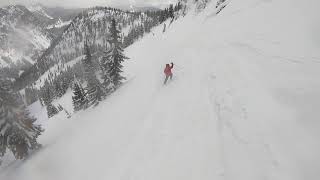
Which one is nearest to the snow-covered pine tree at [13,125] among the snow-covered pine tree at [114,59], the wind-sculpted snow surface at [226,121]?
the wind-sculpted snow surface at [226,121]

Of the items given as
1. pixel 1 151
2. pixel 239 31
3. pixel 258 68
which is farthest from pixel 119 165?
pixel 1 151

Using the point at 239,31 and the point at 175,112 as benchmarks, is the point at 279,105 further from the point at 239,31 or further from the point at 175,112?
the point at 239,31

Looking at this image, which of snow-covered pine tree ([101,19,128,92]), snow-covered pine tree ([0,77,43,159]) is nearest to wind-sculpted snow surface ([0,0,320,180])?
snow-covered pine tree ([0,77,43,159])

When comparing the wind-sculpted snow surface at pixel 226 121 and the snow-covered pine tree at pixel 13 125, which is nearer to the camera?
the wind-sculpted snow surface at pixel 226 121

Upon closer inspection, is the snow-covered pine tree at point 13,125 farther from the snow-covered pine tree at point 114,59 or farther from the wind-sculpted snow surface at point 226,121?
the snow-covered pine tree at point 114,59

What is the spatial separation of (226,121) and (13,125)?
22.5 m

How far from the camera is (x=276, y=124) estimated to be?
379 inches

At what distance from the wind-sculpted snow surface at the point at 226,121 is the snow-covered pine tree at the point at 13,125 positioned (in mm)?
3322

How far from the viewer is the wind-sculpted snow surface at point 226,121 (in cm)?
875

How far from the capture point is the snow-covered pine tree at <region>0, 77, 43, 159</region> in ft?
79.6

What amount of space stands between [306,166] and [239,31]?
17.3 meters

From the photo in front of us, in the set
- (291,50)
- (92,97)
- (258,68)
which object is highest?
(291,50)

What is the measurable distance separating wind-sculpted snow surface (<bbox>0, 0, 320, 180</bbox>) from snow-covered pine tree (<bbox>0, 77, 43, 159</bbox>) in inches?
131

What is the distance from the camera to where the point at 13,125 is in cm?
2461
